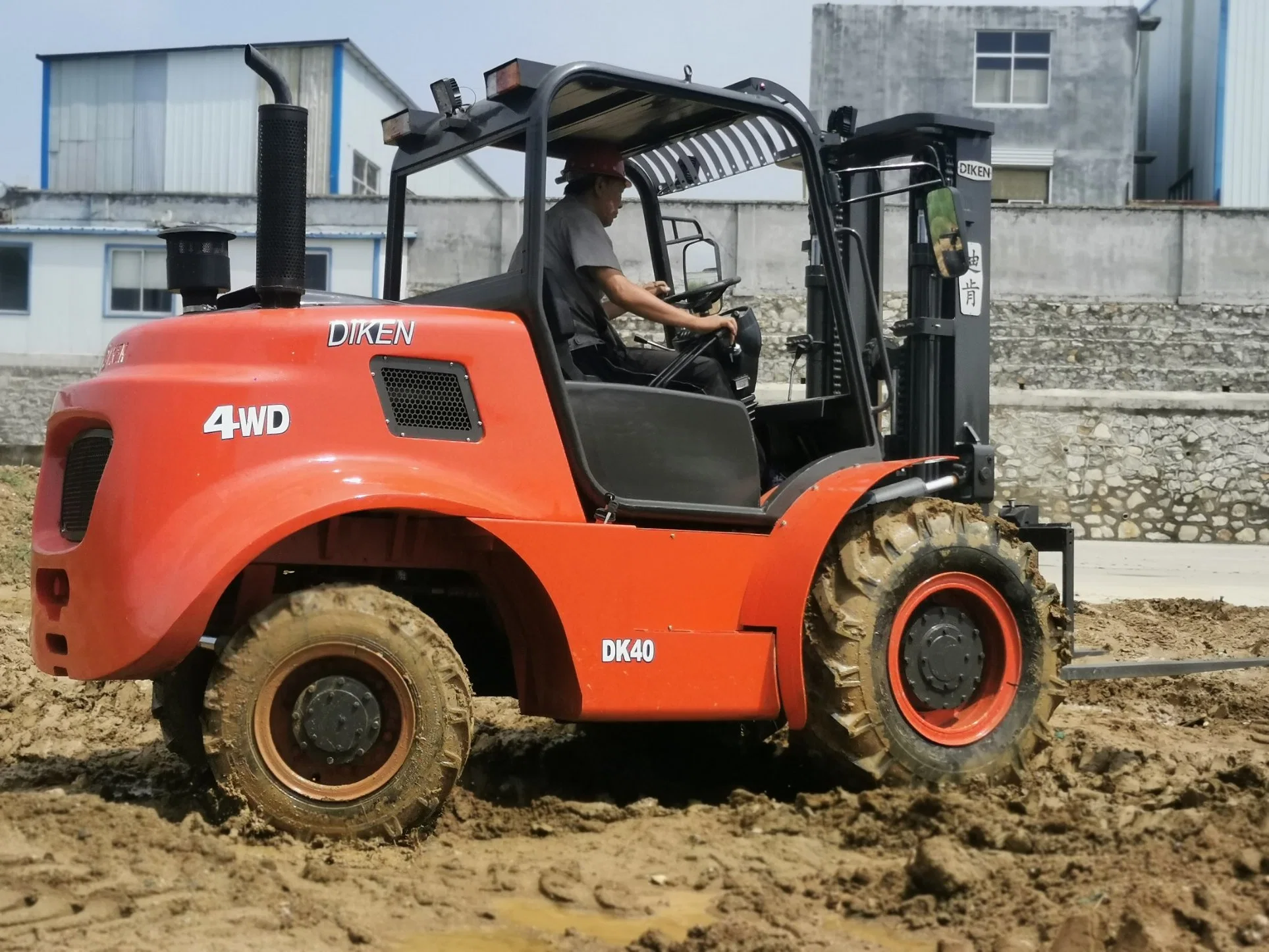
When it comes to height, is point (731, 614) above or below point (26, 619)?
above

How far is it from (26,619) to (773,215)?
16.5 m

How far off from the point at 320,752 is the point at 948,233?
9.95ft

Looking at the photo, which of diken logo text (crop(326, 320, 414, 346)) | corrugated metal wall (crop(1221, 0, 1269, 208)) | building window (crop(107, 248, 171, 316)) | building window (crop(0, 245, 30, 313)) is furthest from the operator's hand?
corrugated metal wall (crop(1221, 0, 1269, 208))

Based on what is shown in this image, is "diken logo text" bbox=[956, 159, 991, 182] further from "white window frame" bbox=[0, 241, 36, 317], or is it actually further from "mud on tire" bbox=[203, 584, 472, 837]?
"white window frame" bbox=[0, 241, 36, 317]

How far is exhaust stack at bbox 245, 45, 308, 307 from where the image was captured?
183 inches

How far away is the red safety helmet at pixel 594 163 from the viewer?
5.66 meters

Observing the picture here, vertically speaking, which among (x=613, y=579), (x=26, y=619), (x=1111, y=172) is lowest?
(x=26, y=619)

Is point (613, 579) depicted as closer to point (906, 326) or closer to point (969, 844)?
point (969, 844)

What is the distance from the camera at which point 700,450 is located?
5297 mm

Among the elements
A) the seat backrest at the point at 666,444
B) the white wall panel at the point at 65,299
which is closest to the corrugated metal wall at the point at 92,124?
the white wall panel at the point at 65,299

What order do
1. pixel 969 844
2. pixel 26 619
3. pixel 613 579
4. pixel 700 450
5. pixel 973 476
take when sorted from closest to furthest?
pixel 969 844 < pixel 613 579 < pixel 700 450 < pixel 973 476 < pixel 26 619

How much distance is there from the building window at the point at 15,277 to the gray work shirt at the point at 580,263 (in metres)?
23.0

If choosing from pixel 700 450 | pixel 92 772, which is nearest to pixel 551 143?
pixel 700 450

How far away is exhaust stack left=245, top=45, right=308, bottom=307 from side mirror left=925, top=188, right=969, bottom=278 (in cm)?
242
